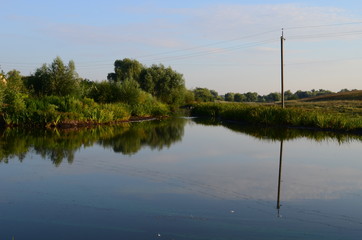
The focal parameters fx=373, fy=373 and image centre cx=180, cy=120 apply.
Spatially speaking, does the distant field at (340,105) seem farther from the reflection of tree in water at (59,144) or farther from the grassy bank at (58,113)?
the grassy bank at (58,113)

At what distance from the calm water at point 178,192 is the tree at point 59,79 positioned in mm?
18471

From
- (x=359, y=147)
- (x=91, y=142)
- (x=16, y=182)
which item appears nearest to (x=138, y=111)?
(x=91, y=142)

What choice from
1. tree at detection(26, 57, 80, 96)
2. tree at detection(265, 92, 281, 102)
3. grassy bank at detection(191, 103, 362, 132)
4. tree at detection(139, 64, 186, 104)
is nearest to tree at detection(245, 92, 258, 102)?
tree at detection(265, 92, 281, 102)

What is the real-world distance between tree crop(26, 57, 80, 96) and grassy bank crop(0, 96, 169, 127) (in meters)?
4.48

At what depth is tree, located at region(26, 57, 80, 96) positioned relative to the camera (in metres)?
34.3

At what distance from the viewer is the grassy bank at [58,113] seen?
25.2 metres

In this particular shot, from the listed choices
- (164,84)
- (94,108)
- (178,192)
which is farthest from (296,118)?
(164,84)

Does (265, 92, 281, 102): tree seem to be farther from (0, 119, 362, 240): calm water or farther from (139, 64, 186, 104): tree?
(0, 119, 362, 240): calm water

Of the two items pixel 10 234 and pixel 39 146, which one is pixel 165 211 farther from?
pixel 39 146

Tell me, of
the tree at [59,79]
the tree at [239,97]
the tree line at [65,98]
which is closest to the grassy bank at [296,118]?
the tree line at [65,98]

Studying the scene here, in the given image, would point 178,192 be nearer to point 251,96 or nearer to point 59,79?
point 59,79

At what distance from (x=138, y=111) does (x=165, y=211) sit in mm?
29764

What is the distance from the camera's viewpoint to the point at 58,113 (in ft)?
85.1

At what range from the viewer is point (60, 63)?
34500 mm
